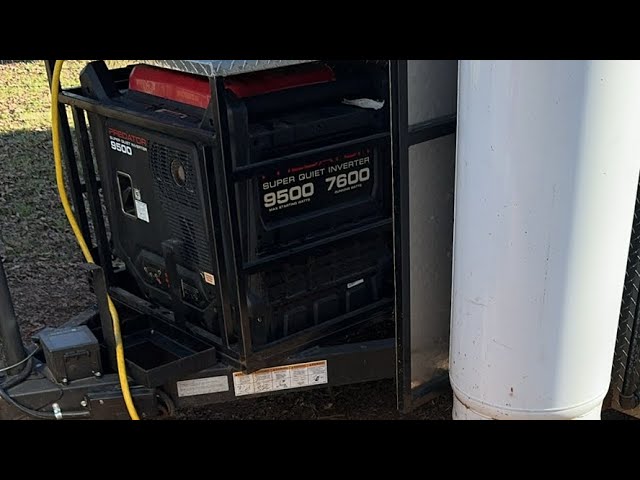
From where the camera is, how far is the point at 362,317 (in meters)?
3.06

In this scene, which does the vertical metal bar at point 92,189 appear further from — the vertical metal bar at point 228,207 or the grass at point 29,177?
the grass at point 29,177

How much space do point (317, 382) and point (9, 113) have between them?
5.78 meters

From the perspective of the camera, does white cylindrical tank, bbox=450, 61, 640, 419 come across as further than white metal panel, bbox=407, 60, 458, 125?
No

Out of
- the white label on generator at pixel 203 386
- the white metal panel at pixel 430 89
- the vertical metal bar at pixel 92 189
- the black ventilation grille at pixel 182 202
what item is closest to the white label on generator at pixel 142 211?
the black ventilation grille at pixel 182 202

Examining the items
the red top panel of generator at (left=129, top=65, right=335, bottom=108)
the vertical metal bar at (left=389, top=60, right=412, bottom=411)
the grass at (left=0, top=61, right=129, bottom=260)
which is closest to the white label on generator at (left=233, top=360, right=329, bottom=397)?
the vertical metal bar at (left=389, top=60, right=412, bottom=411)

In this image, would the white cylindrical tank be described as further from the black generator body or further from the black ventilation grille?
the black ventilation grille

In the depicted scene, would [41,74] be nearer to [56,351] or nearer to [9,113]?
[9,113]

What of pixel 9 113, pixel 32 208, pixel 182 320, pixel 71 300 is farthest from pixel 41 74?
pixel 182 320

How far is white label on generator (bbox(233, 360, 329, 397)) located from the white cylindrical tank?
597 mm

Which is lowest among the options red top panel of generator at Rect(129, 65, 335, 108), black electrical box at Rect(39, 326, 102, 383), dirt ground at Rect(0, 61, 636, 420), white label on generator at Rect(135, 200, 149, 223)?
dirt ground at Rect(0, 61, 636, 420)

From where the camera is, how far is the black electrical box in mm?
2797

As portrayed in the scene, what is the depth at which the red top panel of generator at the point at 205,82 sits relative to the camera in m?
2.71

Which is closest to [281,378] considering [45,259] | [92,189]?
[92,189]

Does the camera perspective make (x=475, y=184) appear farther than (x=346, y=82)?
No
